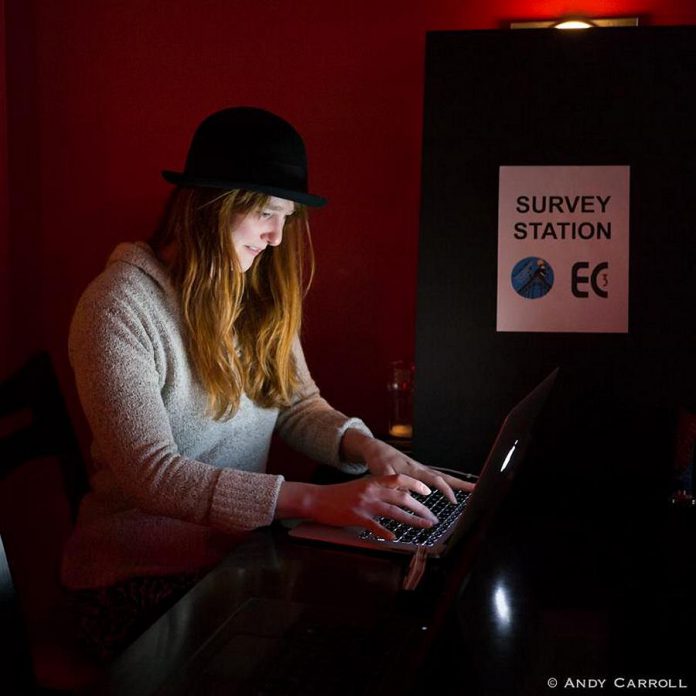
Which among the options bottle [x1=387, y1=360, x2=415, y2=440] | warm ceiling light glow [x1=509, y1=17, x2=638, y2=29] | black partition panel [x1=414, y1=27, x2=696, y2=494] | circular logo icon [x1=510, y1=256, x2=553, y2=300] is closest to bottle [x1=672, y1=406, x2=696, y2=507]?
black partition panel [x1=414, y1=27, x2=696, y2=494]

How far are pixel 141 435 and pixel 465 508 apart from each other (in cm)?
59

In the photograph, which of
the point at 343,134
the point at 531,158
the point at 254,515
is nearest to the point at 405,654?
the point at 254,515

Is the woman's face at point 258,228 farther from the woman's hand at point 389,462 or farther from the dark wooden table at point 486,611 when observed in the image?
the dark wooden table at point 486,611

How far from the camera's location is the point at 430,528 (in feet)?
5.42

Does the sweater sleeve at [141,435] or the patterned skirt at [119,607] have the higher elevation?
the sweater sleeve at [141,435]

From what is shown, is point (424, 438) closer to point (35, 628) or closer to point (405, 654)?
point (35, 628)

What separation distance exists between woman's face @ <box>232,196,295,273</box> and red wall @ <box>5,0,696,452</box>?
0.70 meters

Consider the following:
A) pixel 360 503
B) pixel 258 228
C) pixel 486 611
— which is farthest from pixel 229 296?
pixel 486 611

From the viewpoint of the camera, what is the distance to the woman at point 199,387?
1675mm

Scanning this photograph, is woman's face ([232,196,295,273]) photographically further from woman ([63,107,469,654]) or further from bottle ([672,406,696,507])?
bottle ([672,406,696,507])

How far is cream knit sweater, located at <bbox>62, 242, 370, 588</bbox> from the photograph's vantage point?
1.67m

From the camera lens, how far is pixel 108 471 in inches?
76.9

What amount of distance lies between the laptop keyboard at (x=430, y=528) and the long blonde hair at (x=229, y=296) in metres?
0.43

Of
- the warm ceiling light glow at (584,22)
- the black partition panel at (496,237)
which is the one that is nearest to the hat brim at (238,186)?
the black partition panel at (496,237)
